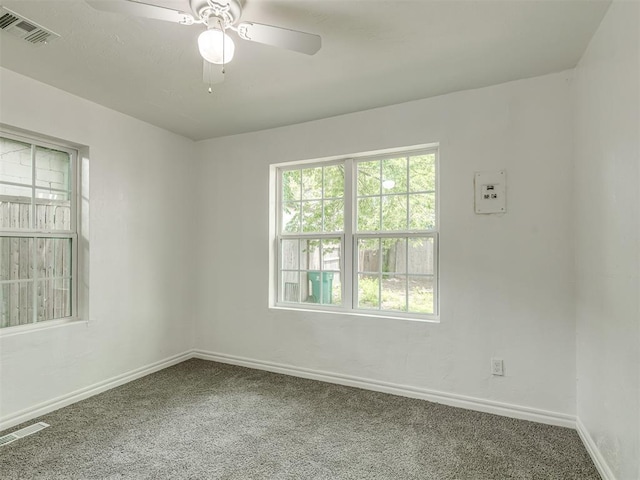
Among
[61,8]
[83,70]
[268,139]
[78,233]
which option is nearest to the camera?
[61,8]

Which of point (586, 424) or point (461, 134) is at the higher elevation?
point (461, 134)

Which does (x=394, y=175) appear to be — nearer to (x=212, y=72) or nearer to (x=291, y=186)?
(x=291, y=186)

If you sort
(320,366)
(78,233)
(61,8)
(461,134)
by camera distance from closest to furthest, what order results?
(61,8)
(461,134)
(78,233)
(320,366)

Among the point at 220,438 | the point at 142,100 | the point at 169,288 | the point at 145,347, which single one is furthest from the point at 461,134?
the point at 145,347

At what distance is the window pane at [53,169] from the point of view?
9.18 feet

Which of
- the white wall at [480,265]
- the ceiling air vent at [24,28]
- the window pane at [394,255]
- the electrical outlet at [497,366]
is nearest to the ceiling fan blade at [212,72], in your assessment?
the ceiling air vent at [24,28]

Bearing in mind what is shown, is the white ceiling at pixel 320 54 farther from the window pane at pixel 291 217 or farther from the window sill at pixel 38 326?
the window sill at pixel 38 326

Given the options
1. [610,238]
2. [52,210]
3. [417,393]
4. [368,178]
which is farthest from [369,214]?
[52,210]

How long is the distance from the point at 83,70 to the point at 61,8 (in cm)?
68

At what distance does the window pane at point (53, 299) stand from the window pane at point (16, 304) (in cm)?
6

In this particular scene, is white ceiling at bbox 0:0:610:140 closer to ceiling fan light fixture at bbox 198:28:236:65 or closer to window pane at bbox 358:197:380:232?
ceiling fan light fixture at bbox 198:28:236:65

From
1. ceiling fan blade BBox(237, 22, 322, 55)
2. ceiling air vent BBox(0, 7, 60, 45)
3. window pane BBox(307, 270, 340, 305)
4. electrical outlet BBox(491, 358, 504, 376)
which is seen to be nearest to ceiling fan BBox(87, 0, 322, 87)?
ceiling fan blade BBox(237, 22, 322, 55)

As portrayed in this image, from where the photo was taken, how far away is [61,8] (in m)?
1.83

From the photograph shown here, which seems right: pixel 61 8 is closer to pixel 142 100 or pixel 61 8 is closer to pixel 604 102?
pixel 142 100
